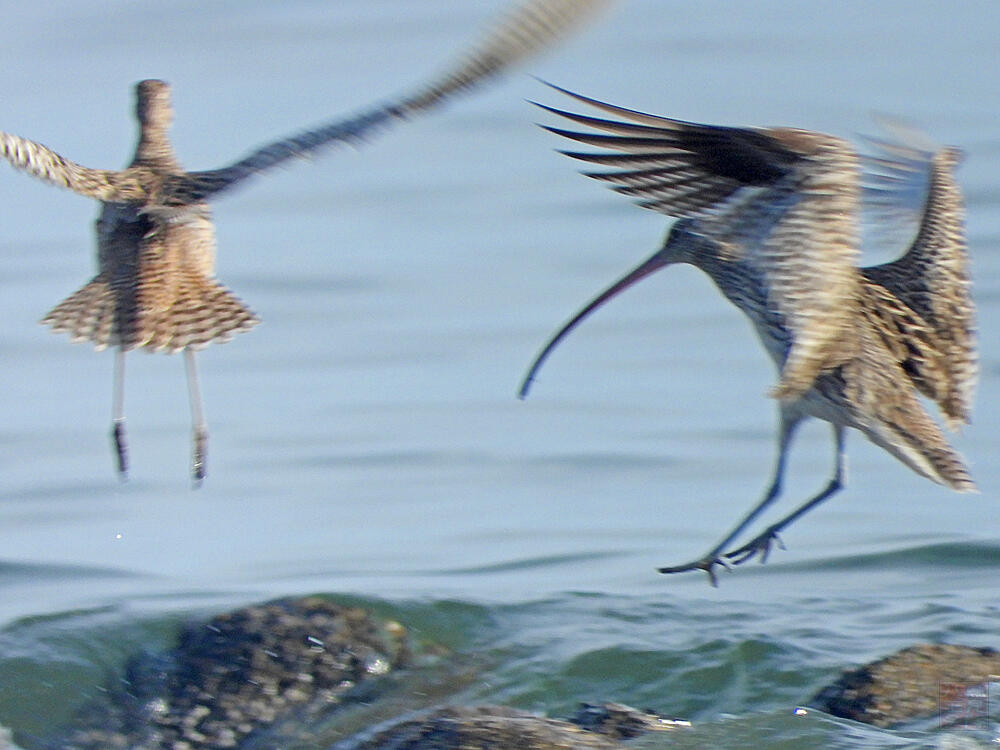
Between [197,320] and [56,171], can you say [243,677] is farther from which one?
[56,171]

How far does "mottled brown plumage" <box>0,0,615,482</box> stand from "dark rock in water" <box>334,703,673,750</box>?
201 centimetres

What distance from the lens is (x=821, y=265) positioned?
23.5ft

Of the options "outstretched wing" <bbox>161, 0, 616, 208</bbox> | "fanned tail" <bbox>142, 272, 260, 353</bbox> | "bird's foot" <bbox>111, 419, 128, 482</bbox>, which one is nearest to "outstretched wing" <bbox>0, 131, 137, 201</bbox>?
"fanned tail" <bbox>142, 272, 260, 353</bbox>

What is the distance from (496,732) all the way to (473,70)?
7.62ft

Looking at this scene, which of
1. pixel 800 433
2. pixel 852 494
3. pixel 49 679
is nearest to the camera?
pixel 49 679

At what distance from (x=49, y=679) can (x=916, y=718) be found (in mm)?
3155

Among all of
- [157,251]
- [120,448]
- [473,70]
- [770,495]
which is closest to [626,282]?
[770,495]

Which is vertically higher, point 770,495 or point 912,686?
point 770,495

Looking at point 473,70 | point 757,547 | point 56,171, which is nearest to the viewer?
point 473,70

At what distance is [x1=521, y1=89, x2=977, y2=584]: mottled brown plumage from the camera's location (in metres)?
7.12

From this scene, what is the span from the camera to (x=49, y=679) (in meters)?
8.01

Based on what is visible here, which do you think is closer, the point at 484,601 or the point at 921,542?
the point at 484,601

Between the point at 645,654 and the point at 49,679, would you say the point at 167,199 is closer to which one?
the point at 49,679

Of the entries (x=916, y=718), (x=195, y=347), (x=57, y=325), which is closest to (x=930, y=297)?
(x=916, y=718)
